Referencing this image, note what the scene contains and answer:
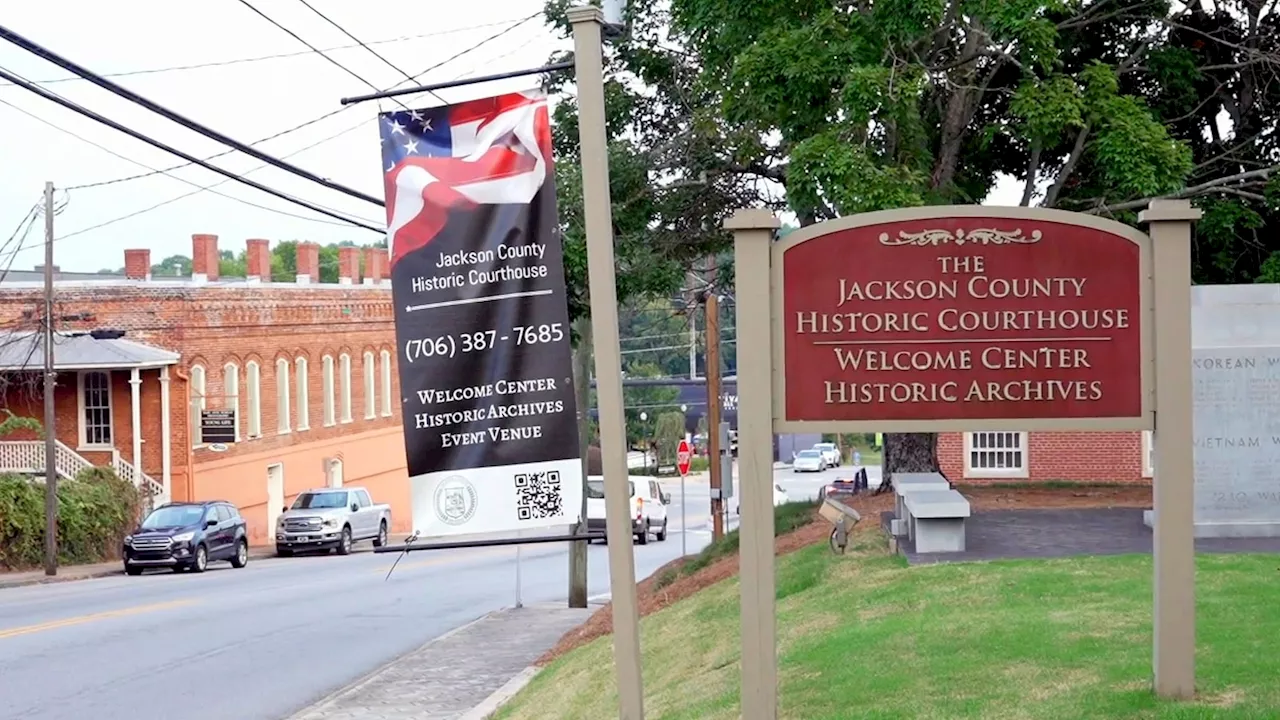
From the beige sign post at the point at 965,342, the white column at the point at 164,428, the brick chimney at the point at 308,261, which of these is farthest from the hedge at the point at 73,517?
the beige sign post at the point at 965,342

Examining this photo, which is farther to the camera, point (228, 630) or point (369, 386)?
point (369, 386)

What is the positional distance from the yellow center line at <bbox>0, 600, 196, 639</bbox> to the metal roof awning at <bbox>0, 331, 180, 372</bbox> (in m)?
17.4

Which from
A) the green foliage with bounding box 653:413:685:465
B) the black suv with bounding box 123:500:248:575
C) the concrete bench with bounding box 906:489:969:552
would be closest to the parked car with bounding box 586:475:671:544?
the black suv with bounding box 123:500:248:575

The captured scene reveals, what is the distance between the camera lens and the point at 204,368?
46500 millimetres

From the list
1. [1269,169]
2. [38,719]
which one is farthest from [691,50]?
[38,719]

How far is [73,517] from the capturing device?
37938 mm

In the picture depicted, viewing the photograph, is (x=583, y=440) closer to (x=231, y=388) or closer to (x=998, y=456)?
(x=998, y=456)

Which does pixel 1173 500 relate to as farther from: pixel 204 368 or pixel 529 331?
pixel 204 368

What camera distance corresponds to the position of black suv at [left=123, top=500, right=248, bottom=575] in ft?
114

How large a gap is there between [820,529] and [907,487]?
400 centimetres

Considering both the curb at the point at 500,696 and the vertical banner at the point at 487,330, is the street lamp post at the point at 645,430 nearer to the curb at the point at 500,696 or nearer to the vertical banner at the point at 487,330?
the curb at the point at 500,696

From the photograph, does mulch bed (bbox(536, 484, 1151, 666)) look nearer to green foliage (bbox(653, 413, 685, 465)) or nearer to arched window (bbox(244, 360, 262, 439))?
arched window (bbox(244, 360, 262, 439))

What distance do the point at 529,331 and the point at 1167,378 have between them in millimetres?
3367

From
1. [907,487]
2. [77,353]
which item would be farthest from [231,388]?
[907,487]
